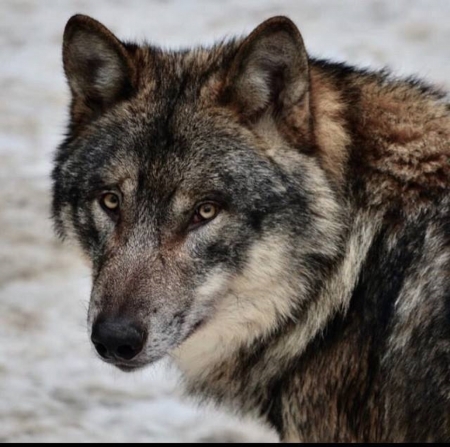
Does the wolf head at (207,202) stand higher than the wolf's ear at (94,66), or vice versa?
the wolf's ear at (94,66)

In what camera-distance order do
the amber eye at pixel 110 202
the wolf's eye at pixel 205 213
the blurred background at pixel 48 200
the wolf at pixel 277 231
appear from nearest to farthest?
the wolf at pixel 277 231
the wolf's eye at pixel 205 213
the amber eye at pixel 110 202
the blurred background at pixel 48 200

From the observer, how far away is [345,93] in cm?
499

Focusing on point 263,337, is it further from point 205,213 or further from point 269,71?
point 269,71

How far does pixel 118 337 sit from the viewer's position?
14.6ft

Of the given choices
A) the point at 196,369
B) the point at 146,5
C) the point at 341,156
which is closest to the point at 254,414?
the point at 196,369

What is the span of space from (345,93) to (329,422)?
4.53 feet

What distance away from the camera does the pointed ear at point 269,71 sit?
4.60m

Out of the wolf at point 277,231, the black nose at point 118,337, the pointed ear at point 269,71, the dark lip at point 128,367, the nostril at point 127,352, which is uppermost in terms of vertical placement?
the pointed ear at point 269,71

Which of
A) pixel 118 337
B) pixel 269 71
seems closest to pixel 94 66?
pixel 269 71

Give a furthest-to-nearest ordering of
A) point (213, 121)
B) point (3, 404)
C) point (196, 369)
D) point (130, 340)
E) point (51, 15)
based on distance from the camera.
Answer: point (51, 15) → point (3, 404) → point (196, 369) → point (213, 121) → point (130, 340)

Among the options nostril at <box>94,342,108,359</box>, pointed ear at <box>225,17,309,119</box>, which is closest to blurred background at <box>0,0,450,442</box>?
nostril at <box>94,342,108,359</box>

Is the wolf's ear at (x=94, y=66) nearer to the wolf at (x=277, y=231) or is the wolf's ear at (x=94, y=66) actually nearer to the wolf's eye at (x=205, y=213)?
the wolf at (x=277, y=231)

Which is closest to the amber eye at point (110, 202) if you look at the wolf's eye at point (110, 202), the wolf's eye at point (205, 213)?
the wolf's eye at point (110, 202)

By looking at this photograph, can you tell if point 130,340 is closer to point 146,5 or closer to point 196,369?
point 196,369
